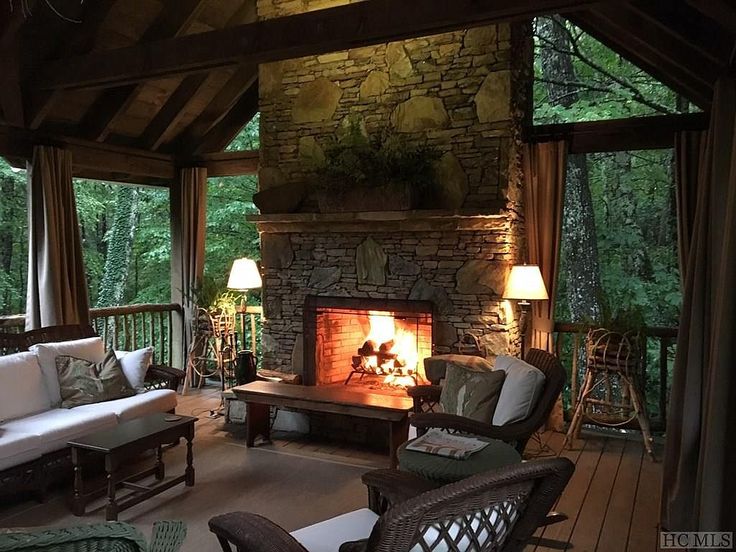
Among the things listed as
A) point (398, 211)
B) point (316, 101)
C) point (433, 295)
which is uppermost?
point (316, 101)

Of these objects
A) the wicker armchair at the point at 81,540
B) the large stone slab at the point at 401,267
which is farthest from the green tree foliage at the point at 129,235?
the wicker armchair at the point at 81,540

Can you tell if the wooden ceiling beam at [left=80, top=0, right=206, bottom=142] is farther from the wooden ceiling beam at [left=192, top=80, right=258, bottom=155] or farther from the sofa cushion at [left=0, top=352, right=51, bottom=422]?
the sofa cushion at [left=0, top=352, right=51, bottom=422]

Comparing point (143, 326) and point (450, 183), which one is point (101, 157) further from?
point (450, 183)

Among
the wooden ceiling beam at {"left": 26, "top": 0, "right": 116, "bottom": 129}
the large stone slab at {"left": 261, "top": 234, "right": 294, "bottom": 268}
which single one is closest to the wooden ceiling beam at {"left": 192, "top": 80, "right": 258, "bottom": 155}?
the wooden ceiling beam at {"left": 26, "top": 0, "right": 116, "bottom": 129}

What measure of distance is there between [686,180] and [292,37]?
3.13 metres

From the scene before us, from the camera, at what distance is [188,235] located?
6.99 metres

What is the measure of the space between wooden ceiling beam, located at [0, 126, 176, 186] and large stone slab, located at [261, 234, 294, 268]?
1898mm

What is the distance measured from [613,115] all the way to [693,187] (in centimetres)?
258

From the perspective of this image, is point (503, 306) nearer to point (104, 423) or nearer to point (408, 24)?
point (408, 24)

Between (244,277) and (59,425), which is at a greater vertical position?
(244,277)

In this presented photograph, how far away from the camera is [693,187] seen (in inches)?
186

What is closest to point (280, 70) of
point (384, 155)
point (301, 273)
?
point (384, 155)

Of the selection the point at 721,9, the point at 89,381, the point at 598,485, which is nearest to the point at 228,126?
the point at 89,381

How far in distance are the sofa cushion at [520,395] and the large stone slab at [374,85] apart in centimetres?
276
